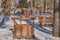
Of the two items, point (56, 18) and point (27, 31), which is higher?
point (56, 18)

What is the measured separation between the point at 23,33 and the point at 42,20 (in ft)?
15.2

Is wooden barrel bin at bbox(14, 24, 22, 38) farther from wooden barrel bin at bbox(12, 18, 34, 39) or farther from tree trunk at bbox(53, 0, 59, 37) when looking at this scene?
tree trunk at bbox(53, 0, 59, 37)

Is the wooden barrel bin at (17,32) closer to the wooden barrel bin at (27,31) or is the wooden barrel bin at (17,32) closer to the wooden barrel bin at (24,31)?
the wooden barrel bin at (24,31)

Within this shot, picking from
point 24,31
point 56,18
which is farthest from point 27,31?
point 56,18

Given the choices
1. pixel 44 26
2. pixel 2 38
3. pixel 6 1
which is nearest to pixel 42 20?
pixel 44 26

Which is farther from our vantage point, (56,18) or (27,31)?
(56,18)

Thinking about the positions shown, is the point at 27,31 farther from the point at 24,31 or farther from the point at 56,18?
the point at 56,18

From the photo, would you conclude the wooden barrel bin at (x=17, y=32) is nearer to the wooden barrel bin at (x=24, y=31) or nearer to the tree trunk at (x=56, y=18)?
the wooden barrel bin at (x=24, y=31)

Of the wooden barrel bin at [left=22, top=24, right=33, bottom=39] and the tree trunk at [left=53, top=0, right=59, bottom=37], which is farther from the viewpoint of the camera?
the tree trunk at [left=53, top=0, right=59, bottom=37]

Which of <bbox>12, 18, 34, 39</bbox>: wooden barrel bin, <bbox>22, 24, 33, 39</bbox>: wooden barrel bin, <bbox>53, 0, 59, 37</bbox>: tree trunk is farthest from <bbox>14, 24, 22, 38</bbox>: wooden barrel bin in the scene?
<bbox>53, 0, 59, 37</bbox>: tree trunk

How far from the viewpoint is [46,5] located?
86.7 ft

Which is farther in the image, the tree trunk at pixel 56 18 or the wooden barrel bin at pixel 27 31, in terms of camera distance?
the tree trunk at pixel 56 18

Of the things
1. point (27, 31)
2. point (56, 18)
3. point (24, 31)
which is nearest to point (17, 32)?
point (24, 31)

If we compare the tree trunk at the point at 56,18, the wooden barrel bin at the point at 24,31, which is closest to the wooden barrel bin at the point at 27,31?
the wooden barrel bin at the point at 24,31
